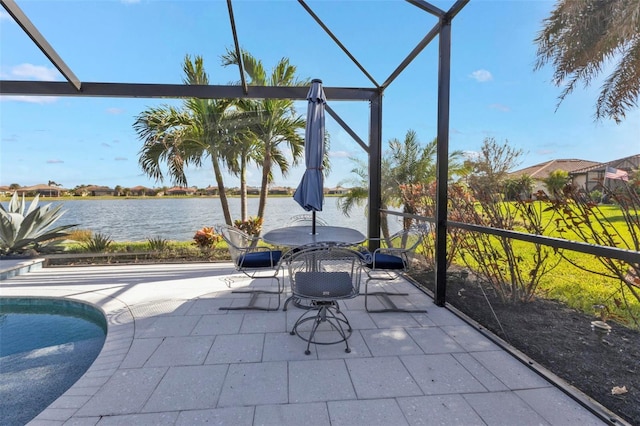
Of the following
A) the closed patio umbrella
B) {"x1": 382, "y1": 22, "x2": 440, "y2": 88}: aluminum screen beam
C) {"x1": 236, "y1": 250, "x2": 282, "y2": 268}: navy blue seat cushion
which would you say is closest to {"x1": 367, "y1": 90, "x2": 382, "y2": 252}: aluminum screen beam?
{"x1": 382, "y1": 22, "x2": 440, "y2": 88}: aluminum screen beam

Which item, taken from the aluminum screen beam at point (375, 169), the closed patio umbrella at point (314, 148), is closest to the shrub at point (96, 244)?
the closed patio umbrella at point (314, 148)

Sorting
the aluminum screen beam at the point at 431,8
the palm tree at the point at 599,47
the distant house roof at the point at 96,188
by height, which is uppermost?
the aluminum screen beam at the point at 431,8

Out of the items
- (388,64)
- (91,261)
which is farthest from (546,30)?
(91,261)

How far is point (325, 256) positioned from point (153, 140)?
5097mm

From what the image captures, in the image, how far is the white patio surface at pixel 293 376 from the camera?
5.84 ft

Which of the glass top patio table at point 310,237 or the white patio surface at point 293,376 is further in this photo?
the glass top patio table at point 310,237

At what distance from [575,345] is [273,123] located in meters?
5.88

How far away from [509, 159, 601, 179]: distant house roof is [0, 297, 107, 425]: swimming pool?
13.5 ft

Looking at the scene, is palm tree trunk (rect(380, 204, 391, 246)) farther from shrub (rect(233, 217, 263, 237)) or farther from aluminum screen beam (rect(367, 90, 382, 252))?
shrub (rect(233, 217, 263, 237))

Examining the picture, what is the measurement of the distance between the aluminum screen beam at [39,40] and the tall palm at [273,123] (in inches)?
106

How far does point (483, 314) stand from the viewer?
10.5 ft

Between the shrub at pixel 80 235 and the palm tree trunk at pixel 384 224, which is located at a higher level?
the palm tree trunk at pixel 384 224

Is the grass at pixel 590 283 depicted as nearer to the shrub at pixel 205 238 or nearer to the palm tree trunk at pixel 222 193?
the shrub at pixel 205 238

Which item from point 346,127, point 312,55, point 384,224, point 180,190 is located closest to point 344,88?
point 346,127
